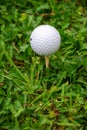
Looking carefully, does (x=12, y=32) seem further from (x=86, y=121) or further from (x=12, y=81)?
(x=86, y=121)

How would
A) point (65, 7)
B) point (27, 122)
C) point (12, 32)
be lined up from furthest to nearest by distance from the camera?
point (65, 7) → point (12, 32) → point (27, 122)

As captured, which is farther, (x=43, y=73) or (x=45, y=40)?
(x=43, y=73)

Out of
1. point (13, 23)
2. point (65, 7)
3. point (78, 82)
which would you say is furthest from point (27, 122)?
point (65, 7)

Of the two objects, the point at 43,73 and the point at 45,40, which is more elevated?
the point at 45,40
